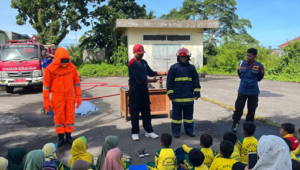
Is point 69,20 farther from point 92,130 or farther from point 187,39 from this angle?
point 92,130

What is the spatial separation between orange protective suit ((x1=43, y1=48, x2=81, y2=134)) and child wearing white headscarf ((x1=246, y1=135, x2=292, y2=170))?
3.89 m

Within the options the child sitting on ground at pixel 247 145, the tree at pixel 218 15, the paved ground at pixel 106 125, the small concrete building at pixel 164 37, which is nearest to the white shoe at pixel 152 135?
the paved ground at pixel 106 125

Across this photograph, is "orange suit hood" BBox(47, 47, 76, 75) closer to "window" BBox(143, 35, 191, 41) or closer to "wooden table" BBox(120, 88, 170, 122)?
"wooden table" BBox(120, 88, 170, 122)

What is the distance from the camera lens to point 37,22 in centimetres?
2077

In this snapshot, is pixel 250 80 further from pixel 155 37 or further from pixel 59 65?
pixel 155 37

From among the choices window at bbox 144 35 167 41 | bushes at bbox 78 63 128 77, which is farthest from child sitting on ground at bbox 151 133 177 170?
window at bbox 144 35 167 41

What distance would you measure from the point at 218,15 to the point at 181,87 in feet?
96.9

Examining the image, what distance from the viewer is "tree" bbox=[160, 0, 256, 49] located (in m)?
30.7

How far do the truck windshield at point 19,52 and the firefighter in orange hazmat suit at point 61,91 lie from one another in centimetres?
788

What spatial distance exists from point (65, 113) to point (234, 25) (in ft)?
104

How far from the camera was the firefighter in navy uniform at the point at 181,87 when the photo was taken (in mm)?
5028

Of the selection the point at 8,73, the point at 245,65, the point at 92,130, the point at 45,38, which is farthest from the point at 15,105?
the point at 45,38

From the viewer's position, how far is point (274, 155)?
1.87 metres

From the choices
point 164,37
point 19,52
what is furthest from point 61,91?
point 164,37
